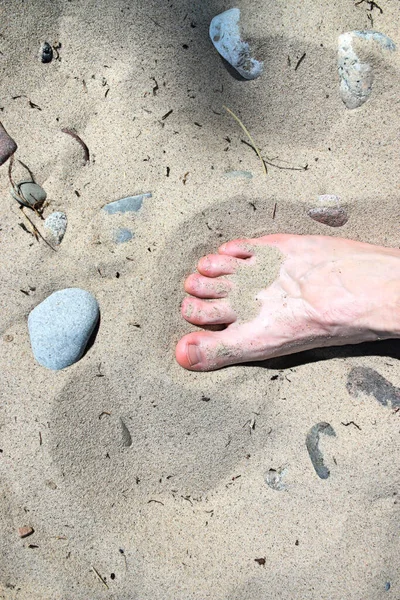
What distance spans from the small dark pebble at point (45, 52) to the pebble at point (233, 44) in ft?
1.92

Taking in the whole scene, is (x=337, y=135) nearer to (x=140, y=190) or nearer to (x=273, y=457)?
(x=140, y=190)

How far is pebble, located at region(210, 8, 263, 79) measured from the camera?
1.86 m

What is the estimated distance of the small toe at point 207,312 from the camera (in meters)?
1.92

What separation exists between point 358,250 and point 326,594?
1.23m

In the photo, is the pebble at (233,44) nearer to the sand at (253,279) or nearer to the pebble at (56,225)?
the sand at (253,279)

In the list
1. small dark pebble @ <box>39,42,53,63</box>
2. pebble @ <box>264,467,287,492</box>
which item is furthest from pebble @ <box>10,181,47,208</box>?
pebble @ <box>264,467,287,492</box>

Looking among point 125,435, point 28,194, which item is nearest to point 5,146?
point 28,194

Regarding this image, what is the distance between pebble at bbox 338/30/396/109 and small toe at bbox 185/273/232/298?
82 cm

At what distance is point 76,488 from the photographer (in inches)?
71.7

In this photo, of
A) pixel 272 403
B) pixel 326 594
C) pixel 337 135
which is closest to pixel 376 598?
pixel 326 594

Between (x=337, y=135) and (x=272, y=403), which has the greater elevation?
(x=337, y=135)

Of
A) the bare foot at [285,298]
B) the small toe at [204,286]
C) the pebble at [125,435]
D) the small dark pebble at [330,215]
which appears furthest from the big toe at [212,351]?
the small dark pebble at [330,215]

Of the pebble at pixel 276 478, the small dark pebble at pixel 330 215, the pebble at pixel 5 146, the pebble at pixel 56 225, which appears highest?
the pebble at pixel 5 146

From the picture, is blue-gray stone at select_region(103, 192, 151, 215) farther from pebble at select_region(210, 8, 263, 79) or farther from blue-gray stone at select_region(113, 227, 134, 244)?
pebble at select_region(210, 8, 263, 79)
